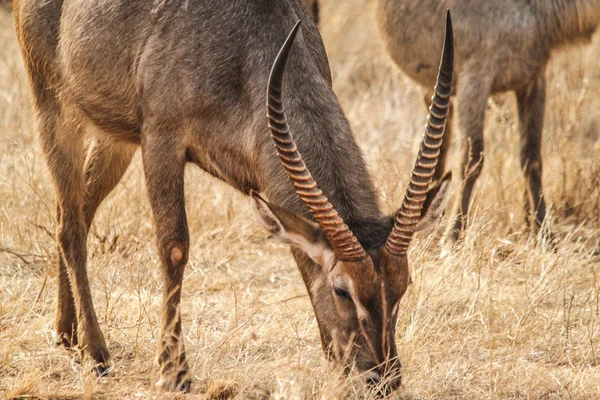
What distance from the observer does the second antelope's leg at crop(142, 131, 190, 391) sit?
16.5 ft

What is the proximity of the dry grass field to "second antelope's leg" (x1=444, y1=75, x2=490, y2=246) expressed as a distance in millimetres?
262

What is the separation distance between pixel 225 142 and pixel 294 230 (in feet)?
2.45

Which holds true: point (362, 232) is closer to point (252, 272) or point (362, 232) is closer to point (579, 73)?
point (252, 272)

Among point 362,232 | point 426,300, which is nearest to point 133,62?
point 362,232

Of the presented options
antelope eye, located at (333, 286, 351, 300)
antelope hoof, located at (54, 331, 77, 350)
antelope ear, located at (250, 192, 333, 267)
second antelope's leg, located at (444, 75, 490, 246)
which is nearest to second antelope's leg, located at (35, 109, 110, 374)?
antelope hoof, located at (54, 331, 77, 350)

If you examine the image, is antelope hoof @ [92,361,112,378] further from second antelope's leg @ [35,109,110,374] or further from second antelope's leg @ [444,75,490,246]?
second antelope's leg @ [444,75,490,246]

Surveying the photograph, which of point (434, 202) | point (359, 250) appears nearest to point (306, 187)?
point (359, 250)

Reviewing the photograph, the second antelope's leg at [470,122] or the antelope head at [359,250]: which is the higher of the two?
the second antelope's leg at [470,122]

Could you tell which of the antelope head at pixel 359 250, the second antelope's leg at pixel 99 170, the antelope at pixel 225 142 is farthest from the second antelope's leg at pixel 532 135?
the antelope head at pixel 359 250

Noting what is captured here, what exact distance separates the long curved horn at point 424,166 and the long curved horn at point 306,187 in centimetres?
18

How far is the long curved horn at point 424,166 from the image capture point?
439cm

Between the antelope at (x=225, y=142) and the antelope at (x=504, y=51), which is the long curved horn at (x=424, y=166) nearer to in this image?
the antelope at (x=225, y=142)

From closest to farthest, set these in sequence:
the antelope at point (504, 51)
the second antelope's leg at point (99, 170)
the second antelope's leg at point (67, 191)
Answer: the second antelope's leg at point (67, 191) → the second antelope's leg at point (99, 170) → the antelope at point (504, 51)

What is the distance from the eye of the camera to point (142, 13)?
5.27 m
